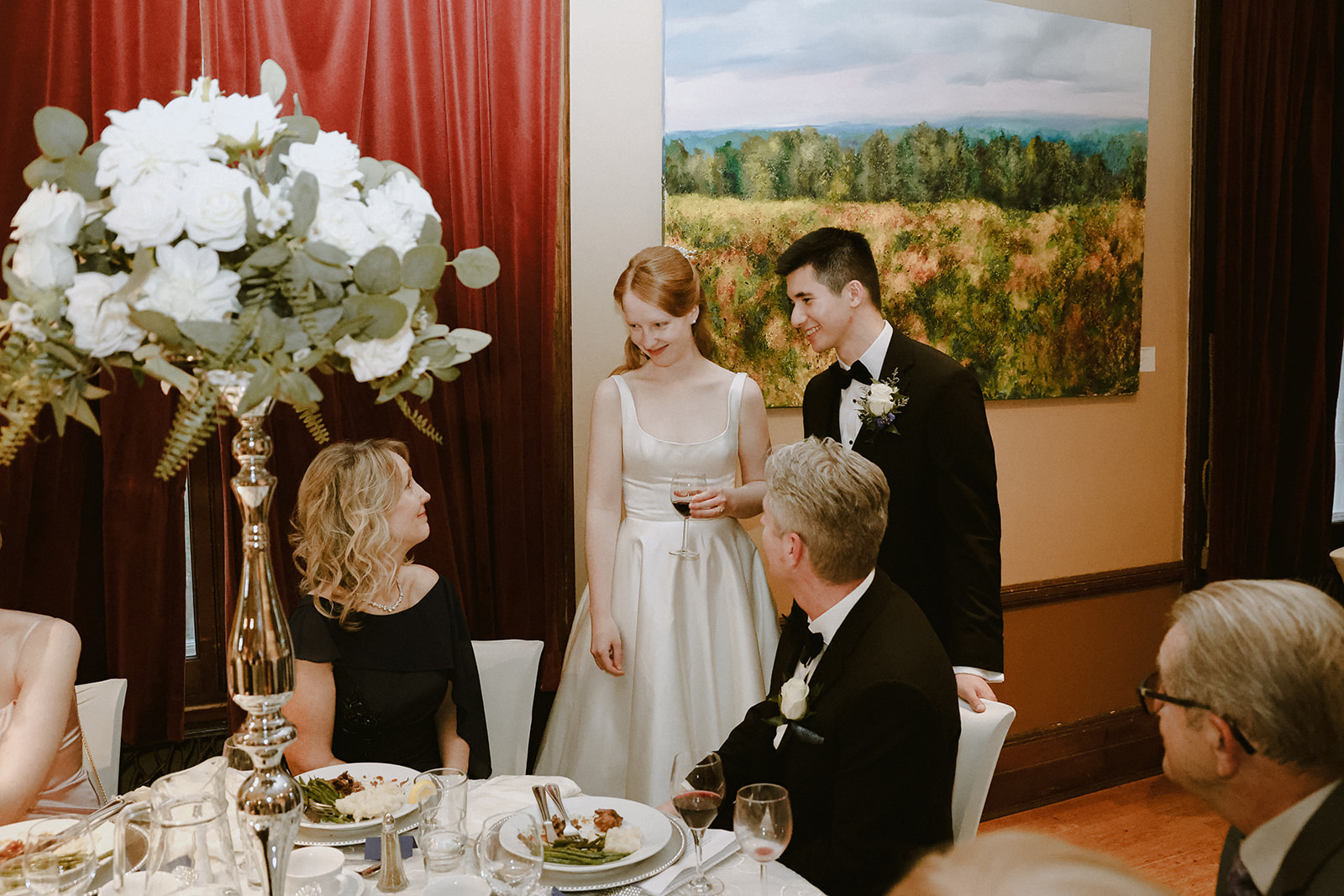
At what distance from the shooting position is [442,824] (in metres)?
1.47

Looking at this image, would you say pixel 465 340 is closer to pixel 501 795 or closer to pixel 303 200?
pixel 303 200

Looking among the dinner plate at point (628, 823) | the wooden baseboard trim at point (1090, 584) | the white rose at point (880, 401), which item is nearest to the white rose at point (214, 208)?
the dinner plate at point (628, 823)

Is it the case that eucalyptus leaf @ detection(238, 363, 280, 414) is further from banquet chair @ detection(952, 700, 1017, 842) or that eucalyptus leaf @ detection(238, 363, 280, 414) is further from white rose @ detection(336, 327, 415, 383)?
banquet chair @ detection(952, 700, 1017, 842)

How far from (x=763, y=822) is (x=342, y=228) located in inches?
36.5

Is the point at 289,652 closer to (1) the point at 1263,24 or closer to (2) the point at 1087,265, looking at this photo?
(2) the point at 1087,265

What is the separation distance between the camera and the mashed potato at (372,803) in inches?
63.9

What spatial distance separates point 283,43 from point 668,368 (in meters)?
1.28

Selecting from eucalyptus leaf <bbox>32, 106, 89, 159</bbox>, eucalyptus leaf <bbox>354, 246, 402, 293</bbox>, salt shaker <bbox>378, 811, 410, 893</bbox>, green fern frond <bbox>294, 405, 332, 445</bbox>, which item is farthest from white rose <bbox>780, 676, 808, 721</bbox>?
eucalyptus leaf <bbox>32, 106, 89, 159</bbox>

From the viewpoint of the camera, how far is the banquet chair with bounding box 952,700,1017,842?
1.95 meters

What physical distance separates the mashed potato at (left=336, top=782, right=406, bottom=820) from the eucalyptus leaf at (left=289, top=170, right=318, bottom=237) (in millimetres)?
894

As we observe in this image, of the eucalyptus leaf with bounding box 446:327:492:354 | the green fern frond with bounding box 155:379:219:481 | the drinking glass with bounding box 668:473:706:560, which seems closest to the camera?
the green fern frond with bounding box 155:379:219:481

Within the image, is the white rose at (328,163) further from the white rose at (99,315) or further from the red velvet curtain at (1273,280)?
the red velvet curtain at (1273,280)

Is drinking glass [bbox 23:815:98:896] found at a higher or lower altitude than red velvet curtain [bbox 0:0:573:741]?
lower

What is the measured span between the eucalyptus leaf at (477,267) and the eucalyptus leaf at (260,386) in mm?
306
